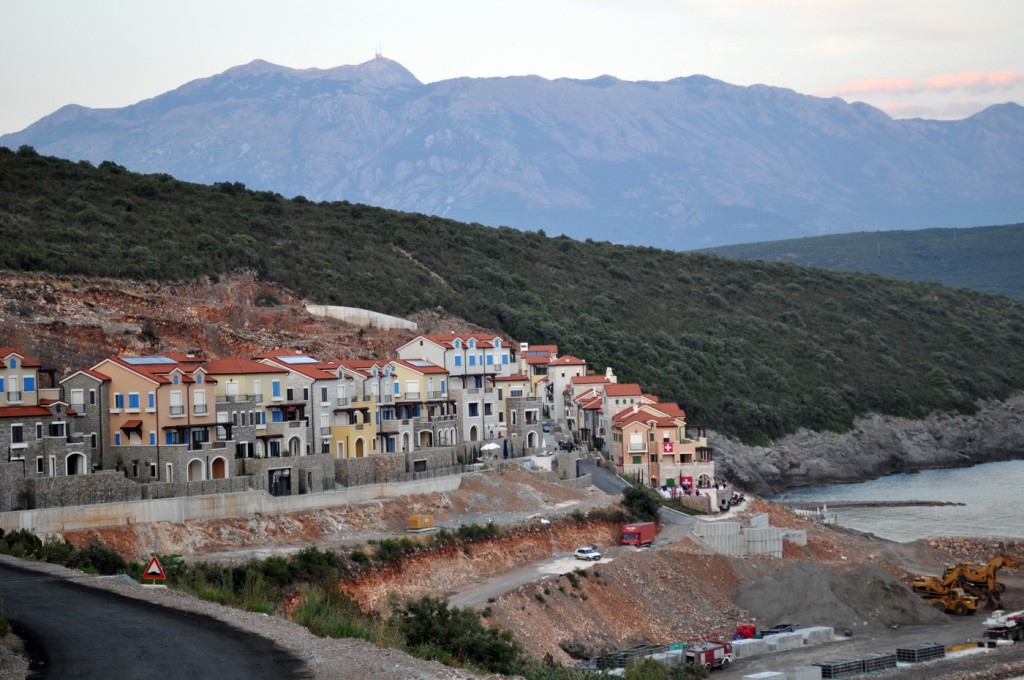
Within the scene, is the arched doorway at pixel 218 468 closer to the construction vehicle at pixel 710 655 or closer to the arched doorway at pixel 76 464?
the arched doorway at pixel 76 464

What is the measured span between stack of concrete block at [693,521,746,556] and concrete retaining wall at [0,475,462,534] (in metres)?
10.7

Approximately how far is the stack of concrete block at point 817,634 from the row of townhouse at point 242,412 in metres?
16.7

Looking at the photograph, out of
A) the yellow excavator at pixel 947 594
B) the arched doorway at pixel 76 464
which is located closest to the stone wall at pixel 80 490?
the arched doorway at pixel 76 464

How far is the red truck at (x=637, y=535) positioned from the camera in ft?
178

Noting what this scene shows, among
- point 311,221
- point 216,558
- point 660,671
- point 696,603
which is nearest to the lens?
point 660,671

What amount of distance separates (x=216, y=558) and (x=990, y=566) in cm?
3045

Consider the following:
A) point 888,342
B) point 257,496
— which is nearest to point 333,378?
point 257,496

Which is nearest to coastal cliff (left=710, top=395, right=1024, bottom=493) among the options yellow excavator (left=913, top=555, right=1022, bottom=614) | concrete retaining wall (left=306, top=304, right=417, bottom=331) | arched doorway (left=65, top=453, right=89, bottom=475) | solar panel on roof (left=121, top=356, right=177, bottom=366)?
concrete retaining wall (left=306, top=304, right=417, bottom=331)

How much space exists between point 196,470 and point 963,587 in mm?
28145

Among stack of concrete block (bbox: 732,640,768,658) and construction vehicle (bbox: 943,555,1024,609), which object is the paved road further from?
construction vehicle (bbox: 943,555,1024,609)

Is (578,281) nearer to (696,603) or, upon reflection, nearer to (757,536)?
(757,536)

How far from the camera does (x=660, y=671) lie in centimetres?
3616

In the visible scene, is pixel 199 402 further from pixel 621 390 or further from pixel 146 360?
pixel 621 390

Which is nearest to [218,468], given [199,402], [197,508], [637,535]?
[199,402]
